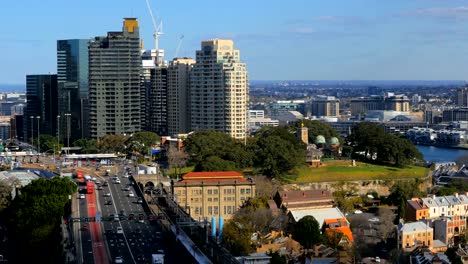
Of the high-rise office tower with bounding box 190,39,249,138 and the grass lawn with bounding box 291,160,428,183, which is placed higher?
the high-rise office tower with bounding box 190,39,249,138

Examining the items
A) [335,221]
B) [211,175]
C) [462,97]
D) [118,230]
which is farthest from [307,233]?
[462,97]

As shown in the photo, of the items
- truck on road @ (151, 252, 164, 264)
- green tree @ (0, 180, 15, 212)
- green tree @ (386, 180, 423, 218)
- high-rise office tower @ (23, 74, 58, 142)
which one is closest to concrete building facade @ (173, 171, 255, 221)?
green tree @ (386, 180, 423, 218)

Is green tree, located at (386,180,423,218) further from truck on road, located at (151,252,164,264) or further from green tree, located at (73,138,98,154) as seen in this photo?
green tree, located at (73,138,98,154)

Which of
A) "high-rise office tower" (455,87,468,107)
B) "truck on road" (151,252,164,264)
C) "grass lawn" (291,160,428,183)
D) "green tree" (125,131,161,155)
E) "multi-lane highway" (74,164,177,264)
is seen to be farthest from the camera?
"high-rise office tower" (455,87,468,107)

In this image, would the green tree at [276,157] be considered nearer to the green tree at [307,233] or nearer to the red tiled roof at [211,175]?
the red tiled roof at [211,175]

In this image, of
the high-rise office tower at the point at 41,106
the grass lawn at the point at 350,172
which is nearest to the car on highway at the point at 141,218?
the grass lawn at the point at 350,172

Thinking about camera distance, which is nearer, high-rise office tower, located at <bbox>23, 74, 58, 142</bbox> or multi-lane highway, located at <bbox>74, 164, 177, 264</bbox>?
multi-lane highway, located at <bbox>74, 164, 177, 264</bbox>

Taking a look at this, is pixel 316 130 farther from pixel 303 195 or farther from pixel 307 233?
pixel 307 233
